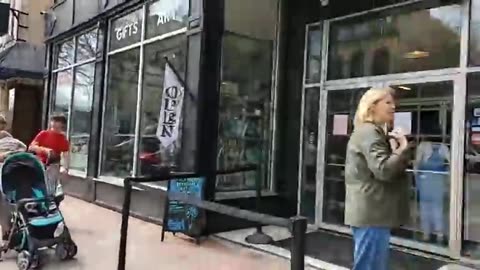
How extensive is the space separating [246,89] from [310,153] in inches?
54.3

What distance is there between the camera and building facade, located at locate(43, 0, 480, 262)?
20.4ft

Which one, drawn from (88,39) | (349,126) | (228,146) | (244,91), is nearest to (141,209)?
(228,146)

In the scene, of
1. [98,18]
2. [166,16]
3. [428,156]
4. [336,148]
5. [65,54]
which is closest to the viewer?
[428,156]

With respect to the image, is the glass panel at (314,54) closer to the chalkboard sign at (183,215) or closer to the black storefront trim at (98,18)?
the chalkboard sign at (183,215)

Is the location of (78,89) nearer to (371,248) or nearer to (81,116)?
(81,116)

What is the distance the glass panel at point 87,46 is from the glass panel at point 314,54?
502cm

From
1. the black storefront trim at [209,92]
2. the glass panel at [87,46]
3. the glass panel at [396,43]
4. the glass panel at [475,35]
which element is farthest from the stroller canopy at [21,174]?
the glass panel at [87,46]

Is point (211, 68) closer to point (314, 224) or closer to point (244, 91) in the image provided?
point (244, 91)

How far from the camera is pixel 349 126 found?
7.50m

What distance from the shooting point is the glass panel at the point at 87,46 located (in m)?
11.4

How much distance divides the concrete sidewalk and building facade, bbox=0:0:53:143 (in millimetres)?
9386

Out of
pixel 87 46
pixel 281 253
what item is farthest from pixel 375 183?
pixel 87 46

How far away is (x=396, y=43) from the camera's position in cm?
708

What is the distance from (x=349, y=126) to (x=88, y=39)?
677cm
